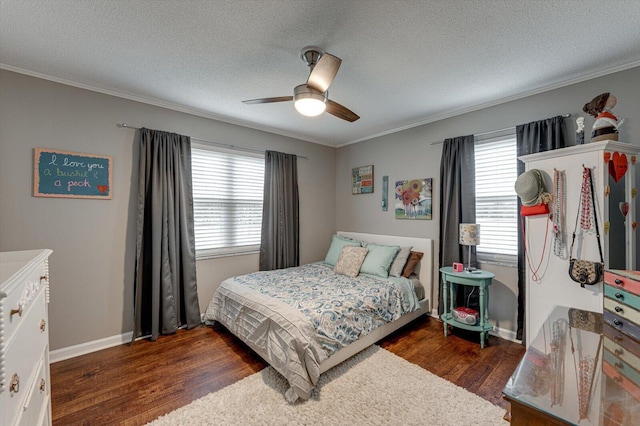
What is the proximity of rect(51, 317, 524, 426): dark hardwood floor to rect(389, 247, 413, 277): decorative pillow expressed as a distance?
67 cm

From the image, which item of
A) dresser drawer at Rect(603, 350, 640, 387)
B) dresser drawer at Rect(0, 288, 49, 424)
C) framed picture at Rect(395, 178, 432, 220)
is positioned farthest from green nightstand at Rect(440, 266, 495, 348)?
dresser drawer at Rect(0, 288, 49, 424)

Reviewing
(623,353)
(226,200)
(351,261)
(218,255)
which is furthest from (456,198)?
(218,255)

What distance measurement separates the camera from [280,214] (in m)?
3.94

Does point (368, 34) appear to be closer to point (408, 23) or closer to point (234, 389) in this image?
point (408, 23)

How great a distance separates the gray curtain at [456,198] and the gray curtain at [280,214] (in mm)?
2075

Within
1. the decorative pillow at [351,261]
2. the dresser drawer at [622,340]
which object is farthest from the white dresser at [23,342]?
the decorative pillow at [351,261]

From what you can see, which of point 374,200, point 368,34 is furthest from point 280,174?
point 368,34

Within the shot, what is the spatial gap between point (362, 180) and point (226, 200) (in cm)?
214

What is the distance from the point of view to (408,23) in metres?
1.74

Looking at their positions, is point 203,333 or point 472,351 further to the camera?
point 203,333

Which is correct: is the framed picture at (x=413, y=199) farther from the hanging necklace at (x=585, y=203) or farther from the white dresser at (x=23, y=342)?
the white dresser at (x=23, y=342)

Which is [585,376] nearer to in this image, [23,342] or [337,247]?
[23,342]

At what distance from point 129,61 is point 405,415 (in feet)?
11.2

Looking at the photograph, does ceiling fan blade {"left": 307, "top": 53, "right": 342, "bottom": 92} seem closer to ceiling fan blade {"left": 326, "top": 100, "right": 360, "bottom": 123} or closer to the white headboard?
ceiling fan blade {"left": 326, "top": 100, "right": 360, "bottom": 123}
